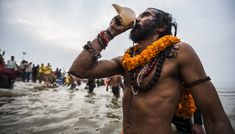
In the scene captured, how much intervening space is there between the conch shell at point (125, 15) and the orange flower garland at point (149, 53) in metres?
0.35

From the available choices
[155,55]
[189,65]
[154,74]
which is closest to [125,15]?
[155,55]

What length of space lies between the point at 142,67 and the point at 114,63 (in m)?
0.48

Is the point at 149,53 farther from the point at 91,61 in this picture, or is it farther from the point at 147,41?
the point at 91,61

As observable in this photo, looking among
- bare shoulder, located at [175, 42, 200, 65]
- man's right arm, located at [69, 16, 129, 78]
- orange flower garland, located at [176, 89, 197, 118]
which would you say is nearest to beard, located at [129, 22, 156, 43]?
man's right arm, located at [69, 16, 129, 78]

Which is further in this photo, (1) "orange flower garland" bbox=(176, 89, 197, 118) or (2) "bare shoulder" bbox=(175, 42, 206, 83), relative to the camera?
(1) "orange flower garland" bbox=(176, 89, 197, 118)

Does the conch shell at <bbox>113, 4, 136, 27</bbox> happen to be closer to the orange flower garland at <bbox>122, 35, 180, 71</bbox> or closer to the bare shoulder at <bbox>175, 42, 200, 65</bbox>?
the orange flower garland at <bbox>122, 35, 180, 71</bbox>

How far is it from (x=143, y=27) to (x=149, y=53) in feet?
1.11

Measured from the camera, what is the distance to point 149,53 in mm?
2494

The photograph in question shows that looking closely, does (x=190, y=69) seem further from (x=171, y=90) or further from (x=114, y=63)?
(x=114, y=63)

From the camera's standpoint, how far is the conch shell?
250 centimetres

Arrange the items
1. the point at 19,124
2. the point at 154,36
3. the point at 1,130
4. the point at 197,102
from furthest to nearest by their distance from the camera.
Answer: the point at 19,124
the point at 1,130
the point at 154,36
the point at 197,102

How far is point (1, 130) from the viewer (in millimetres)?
4008

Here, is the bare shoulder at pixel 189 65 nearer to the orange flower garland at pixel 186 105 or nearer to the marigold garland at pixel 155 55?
the marigold garland at pixel 155 55

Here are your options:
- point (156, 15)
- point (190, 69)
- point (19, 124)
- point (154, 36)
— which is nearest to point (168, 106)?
Answer: point (190, 69)
